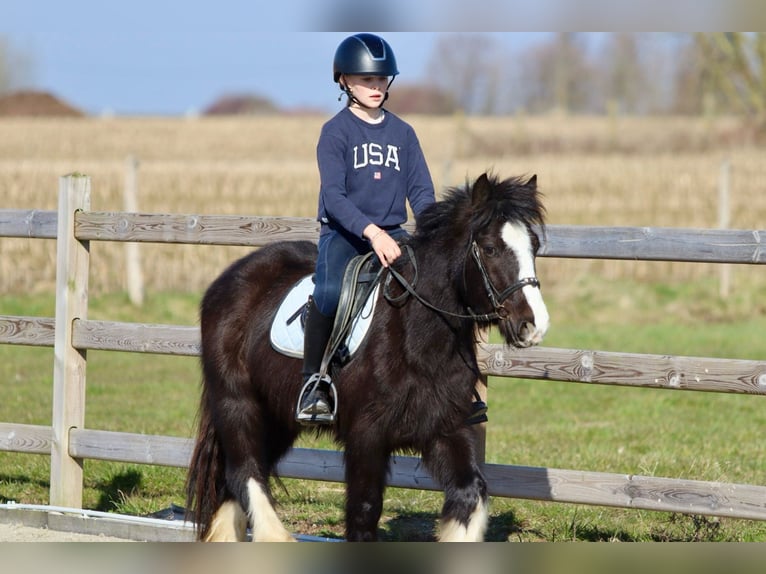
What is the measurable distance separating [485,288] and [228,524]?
213 cm

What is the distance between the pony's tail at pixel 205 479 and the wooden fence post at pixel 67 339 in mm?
1382

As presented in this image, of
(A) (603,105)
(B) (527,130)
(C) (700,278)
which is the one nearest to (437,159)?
(B) (527,130)

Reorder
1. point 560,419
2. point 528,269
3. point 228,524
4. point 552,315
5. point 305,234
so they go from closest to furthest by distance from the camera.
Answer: point 528,269 < point 228,524 < point 305,234 < point 560,419 < point 552,315

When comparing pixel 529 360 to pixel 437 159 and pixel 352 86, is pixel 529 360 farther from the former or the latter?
pixel 437 159

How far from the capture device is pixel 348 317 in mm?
5070

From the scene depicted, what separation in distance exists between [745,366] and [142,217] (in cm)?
379

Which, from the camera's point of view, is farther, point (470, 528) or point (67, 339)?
point (67, 339)

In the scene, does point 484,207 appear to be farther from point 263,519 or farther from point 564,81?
point 564,81

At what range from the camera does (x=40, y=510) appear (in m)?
6.50

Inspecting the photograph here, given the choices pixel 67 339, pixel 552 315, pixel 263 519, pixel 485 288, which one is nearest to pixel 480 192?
pixel 485 288

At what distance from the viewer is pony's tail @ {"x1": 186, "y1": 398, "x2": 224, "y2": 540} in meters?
5.83

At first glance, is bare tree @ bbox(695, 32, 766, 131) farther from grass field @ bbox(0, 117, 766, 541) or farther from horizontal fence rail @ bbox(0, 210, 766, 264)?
horizontal fence rail @ bbox(0, 210, 766, 264)

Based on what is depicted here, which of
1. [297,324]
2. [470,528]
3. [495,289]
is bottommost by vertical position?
[470,528]

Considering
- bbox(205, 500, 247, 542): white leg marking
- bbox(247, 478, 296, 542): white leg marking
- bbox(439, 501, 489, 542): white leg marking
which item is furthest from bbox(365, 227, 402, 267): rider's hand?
bbox(205, 500, 247, 542): white leg marking
